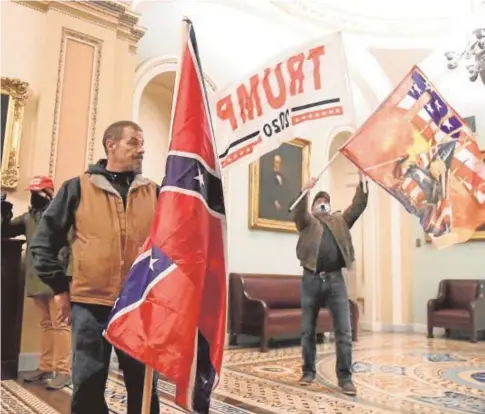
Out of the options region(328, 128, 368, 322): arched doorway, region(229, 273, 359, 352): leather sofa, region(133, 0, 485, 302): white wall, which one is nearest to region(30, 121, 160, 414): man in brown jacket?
region(133, 0, 485, 302): white wall

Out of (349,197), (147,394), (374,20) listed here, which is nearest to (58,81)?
(147,394)

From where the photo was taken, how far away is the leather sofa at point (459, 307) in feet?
24.0

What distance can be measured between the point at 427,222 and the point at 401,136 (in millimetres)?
601

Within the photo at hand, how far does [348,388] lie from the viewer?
143 inches

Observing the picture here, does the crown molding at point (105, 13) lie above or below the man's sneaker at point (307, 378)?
above

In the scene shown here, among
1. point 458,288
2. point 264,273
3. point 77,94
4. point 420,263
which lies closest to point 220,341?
point 77,94

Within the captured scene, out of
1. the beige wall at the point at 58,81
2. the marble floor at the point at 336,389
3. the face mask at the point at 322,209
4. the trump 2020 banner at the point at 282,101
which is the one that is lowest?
the marble floor at the point at 336,389

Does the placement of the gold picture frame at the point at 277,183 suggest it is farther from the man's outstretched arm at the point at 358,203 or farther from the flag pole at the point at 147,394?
the flag pole at the point at 147,394

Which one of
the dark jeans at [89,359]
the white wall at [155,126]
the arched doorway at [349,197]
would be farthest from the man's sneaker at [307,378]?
the arched doorway at [349,197]

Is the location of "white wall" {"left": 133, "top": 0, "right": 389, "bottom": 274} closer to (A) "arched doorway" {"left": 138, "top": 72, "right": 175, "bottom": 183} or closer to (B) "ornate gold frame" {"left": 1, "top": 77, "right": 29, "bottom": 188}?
(A) "arched doorway" {"left": 138, "top": 72, "right": 175, "bottom": 183}

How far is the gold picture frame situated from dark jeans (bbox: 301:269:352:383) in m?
3.26

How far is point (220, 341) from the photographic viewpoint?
5.67ft

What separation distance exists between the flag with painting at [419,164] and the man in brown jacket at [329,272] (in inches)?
16.2

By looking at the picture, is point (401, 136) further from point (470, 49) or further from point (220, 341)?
point (470, 49)
